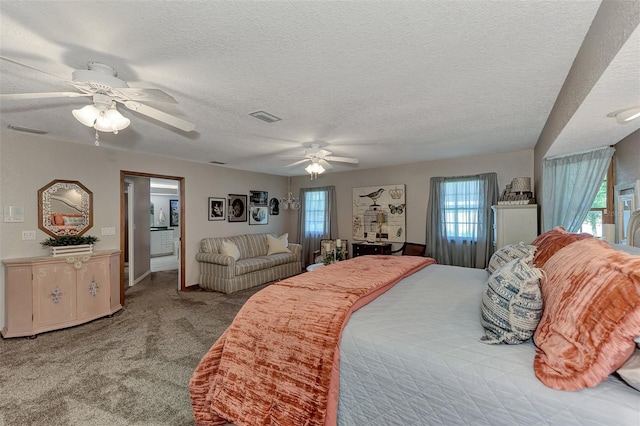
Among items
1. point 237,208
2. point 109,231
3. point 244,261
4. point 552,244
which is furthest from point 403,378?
point 237,208

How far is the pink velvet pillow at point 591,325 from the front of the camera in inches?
37.1

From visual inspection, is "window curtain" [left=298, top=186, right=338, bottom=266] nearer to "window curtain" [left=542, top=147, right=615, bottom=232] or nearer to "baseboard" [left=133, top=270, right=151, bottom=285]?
"baseboard" [left=133, top=270, right=151, bottom=285]

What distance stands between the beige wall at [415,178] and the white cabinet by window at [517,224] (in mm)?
1202

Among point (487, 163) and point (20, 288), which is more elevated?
point (487, 163)

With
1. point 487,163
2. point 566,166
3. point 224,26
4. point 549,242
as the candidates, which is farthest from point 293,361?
point 487,163

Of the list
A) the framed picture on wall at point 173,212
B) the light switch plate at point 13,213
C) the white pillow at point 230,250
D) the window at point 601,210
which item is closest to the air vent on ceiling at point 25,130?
the light switch plate at point 13,213

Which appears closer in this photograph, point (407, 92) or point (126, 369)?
point (407, 92)

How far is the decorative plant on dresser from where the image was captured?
315 centimetres

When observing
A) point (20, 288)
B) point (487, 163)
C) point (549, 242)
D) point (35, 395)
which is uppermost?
point (487, 163)

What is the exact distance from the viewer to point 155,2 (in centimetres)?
129

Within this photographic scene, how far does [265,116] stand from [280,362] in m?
2.26

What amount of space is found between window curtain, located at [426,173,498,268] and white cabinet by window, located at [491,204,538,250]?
109 cm

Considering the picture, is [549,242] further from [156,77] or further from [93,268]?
[93,268]

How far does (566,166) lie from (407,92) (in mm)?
2177
